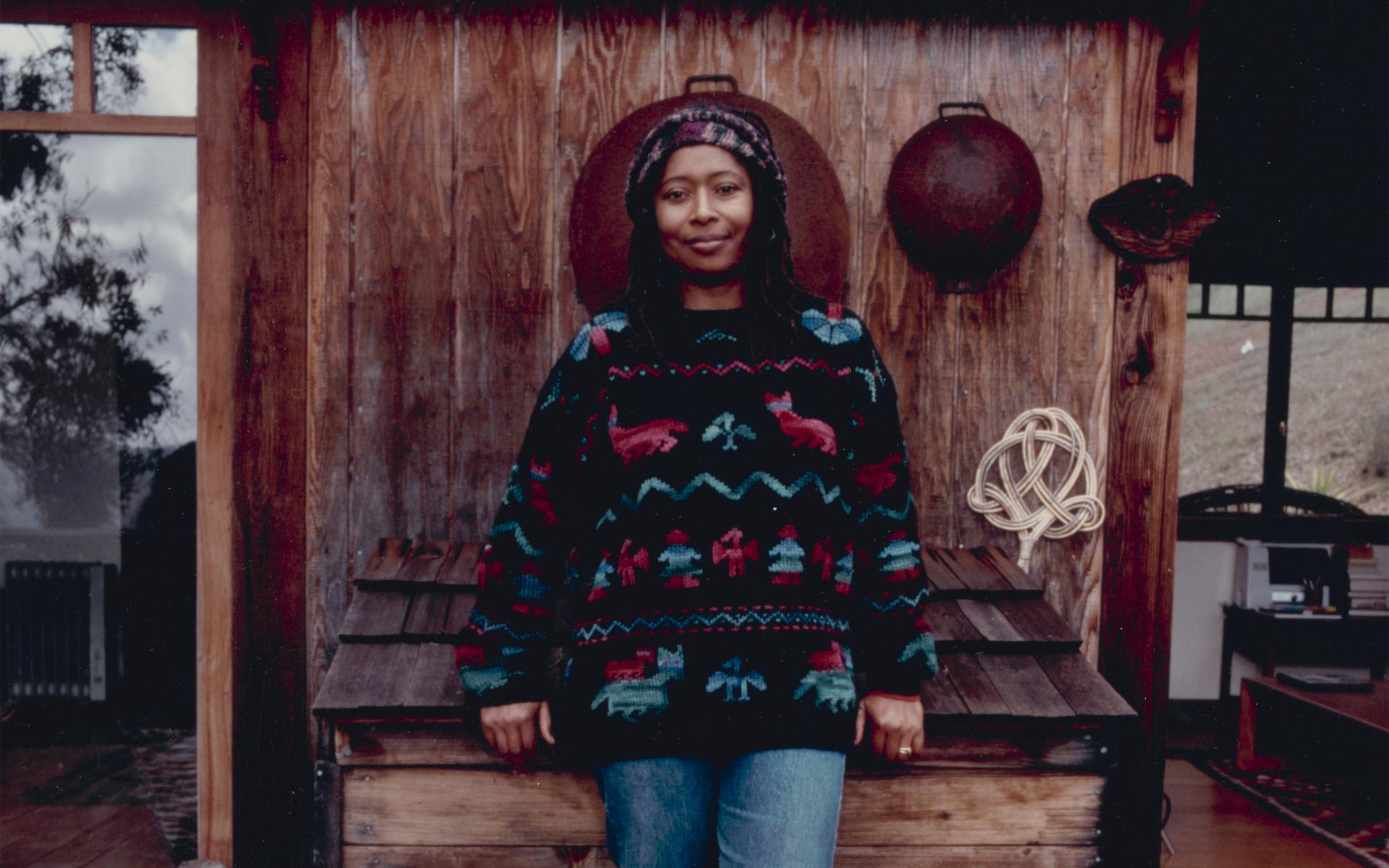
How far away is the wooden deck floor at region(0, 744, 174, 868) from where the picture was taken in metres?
3.38

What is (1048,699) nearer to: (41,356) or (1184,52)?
(1184,52)

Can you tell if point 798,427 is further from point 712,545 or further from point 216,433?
point 216,433

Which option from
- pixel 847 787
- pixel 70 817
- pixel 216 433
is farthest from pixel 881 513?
pixel 70 817

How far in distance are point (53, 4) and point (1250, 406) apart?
20.7 feet

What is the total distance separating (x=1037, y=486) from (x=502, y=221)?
1.64 m

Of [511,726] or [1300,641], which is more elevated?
[511,726]

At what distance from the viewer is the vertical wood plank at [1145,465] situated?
9.41ft

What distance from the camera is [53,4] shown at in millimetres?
2971

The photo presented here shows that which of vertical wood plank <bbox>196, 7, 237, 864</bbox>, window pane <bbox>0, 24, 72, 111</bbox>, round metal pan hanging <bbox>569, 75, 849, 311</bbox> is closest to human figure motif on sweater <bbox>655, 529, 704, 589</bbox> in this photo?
round metal pan hanging <bbox>569, 75, 849, 311</bbox>

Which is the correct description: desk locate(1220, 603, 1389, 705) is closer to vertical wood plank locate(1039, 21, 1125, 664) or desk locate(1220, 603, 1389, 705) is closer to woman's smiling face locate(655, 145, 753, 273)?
vertical wood plank locate(1039, 21, 1125, 664)

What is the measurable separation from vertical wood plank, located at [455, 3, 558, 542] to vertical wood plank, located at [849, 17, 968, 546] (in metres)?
0.86

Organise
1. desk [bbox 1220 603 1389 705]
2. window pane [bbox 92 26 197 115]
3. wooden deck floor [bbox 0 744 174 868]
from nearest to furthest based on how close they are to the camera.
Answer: window pane [bbox 92 26 197 115] → wooden deck floor [bbox 0 744 174 868] → desk [bbox 1220 603 1389 705]

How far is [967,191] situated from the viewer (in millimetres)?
2676

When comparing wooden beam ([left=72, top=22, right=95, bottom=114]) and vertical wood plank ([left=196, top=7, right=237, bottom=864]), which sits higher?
wooden beam ([left=72, top=22, right=95, bottom=114])
